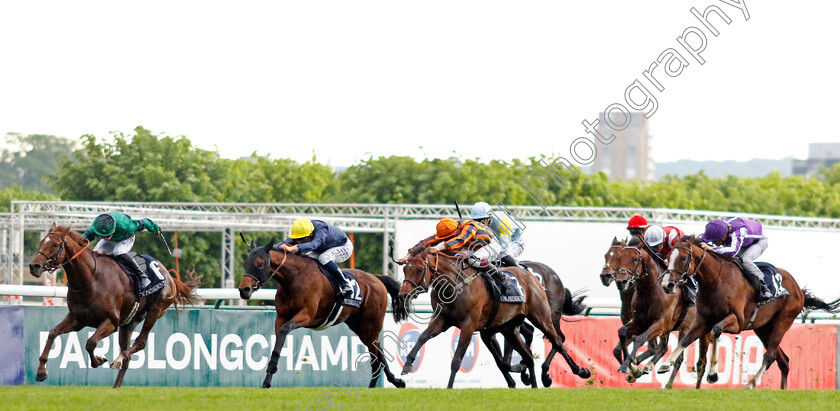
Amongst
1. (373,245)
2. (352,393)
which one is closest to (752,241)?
(352,393)

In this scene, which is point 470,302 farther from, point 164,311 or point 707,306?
point 164,311

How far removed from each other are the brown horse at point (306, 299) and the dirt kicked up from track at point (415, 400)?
1085mm

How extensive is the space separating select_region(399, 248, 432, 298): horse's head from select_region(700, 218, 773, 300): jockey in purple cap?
10.8ft

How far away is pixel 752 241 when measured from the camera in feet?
43.1

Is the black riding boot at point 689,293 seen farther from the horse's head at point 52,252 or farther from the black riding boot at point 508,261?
the horse's head at point 52,252

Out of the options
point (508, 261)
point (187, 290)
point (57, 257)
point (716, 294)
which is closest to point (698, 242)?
point (716, 294)

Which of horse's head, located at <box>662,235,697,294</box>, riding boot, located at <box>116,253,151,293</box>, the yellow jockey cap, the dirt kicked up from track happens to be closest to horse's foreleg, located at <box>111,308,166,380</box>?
riding boot, located at <box>116,253,151,293</box>

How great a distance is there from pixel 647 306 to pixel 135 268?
218 inches

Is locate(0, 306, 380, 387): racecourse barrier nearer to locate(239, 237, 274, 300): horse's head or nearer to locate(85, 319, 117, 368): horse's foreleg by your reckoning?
locate(85, 319, 117, 368): horse's foreleg

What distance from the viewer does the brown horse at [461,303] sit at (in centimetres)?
1138

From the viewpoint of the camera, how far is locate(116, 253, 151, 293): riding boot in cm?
1248

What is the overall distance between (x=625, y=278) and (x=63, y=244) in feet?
18.7

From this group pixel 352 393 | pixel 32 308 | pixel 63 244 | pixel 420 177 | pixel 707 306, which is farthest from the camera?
pixel 420 177

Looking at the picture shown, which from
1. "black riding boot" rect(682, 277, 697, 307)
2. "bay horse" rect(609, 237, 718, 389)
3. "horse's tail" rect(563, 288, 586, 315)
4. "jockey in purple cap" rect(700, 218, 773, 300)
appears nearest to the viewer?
"bay horse" rect(609, 237, 718, 389)
